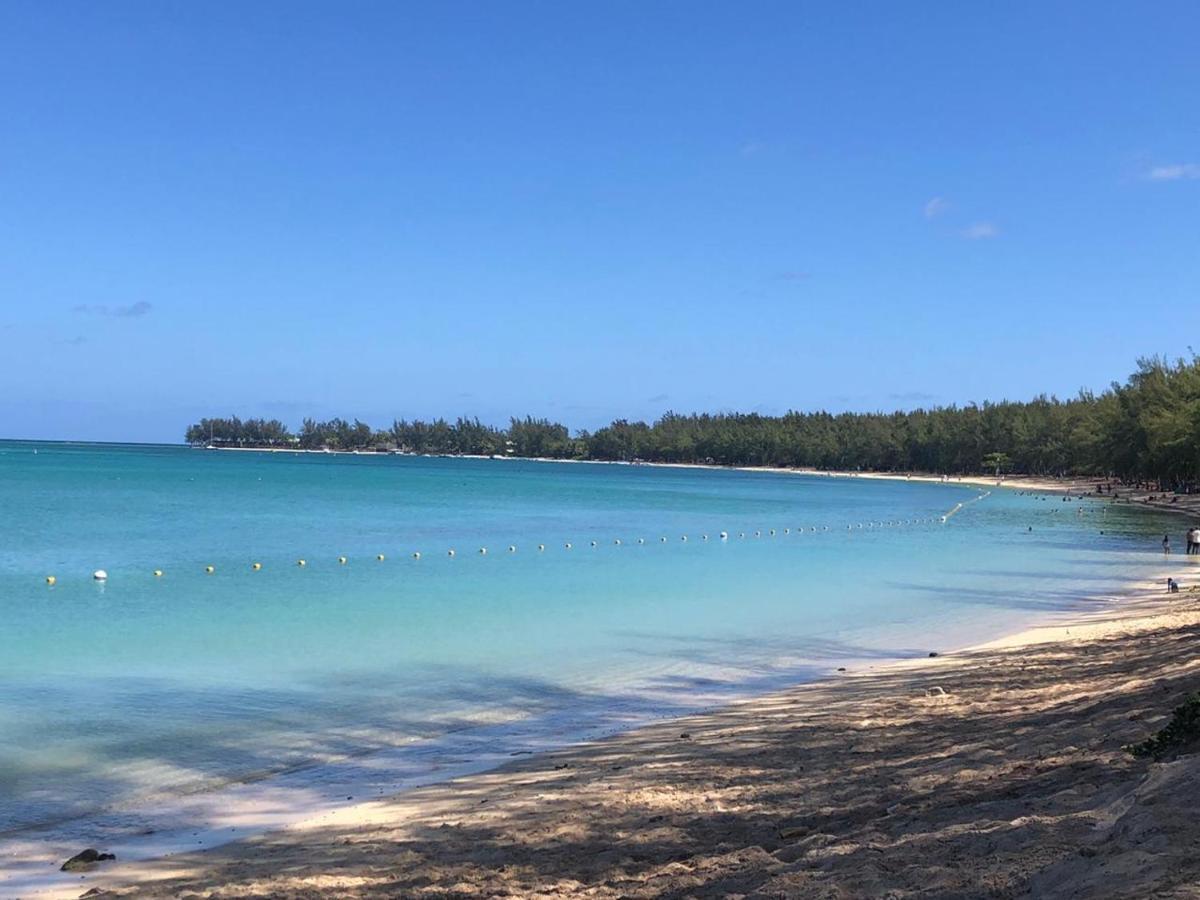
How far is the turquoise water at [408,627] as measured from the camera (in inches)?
462

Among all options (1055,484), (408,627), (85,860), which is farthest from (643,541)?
(1055,484)

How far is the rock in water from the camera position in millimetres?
7840

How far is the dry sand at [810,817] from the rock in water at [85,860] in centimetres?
24

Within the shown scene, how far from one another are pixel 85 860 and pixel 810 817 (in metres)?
5.61

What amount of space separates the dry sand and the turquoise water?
1964 mm

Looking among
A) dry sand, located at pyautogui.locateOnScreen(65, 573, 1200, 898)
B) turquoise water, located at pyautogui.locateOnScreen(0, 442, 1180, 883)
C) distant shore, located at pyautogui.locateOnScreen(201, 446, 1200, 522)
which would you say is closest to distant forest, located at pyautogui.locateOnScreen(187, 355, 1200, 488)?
distant shore, located at pyautogui.locateOnScreen(201, 446, 1200, 522)

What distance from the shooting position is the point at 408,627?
2116 centimetres

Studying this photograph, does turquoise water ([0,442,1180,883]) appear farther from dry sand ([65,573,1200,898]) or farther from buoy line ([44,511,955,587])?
dry sand ([65,573,1200,898])

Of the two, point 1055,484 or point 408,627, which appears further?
point 1055,484

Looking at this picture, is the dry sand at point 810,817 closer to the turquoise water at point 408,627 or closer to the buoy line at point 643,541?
the turquoise water at point 408,627

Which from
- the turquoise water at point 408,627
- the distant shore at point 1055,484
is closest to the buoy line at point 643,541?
the turquoise water at point 408,627

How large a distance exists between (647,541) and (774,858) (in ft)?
129

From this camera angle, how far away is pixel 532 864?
7.12 meters

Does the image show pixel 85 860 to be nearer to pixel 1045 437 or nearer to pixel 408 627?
pixel 408 627
